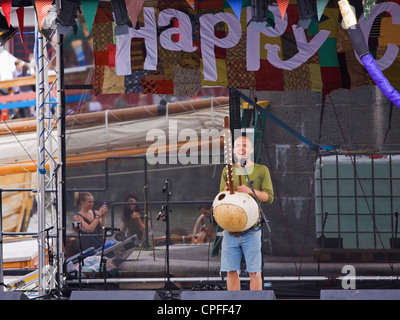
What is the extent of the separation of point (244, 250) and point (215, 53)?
2774mm

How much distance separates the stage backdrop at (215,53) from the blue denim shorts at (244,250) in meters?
2.31

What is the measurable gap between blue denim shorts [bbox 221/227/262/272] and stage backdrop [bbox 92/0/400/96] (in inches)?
91.1

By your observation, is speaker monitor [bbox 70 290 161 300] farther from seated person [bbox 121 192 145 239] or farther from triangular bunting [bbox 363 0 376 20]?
seated person [bbox 121 192 145 239]

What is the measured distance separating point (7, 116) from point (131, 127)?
13.2ft

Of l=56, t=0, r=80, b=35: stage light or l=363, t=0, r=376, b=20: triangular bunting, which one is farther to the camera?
l=56, t=0, r=80, b=35: stage light

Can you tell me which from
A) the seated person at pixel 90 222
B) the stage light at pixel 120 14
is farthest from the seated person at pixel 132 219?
the stage light at pixel 120 14

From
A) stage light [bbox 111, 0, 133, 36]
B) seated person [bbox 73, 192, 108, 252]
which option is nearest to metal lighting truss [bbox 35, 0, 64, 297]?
stage light [bbox 111, 0, 133, 36]

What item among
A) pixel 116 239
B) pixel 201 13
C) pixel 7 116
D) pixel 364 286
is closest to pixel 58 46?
pixel 201 13

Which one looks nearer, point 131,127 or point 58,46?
point 58,46

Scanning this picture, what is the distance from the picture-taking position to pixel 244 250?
7391 mm

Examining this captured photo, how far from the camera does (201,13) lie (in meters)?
8.88

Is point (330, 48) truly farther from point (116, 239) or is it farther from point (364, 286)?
point (116, 239)

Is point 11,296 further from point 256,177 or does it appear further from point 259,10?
point 259,10

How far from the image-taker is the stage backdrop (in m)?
8.84
